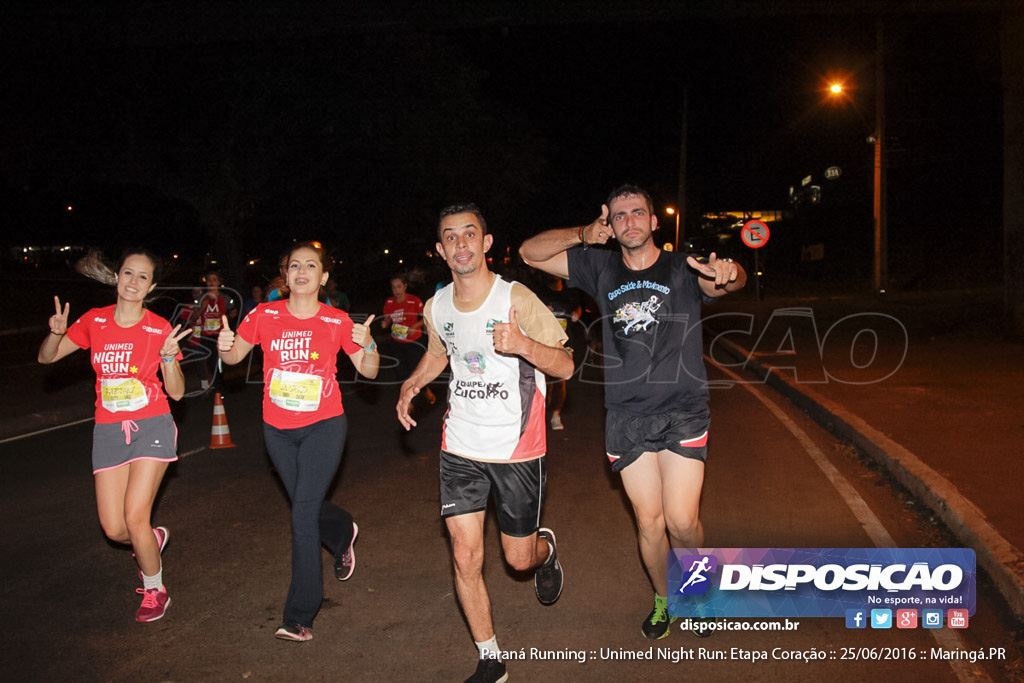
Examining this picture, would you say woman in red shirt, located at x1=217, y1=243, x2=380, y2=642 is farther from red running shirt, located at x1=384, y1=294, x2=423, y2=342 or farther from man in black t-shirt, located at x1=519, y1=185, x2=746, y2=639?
red running shirt, located at x1=384, y1=294, x2=423, y2=342

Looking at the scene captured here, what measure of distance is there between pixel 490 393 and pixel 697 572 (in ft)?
4.76

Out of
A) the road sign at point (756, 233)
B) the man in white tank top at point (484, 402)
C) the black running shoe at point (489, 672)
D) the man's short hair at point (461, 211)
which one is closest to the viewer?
the black running shoe at point (489, 672)

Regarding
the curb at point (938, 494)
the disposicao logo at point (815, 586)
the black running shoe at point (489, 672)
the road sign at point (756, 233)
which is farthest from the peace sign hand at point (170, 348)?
the road sign at point (756, 233)

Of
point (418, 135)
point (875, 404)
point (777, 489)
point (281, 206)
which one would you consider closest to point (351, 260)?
point (281, 206)

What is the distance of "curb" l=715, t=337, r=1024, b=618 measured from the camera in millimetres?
4668

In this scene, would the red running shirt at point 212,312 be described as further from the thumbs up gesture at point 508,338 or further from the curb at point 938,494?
the thumbs up gesture at point 508,338

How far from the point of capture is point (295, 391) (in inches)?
178

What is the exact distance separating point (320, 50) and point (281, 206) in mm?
6203

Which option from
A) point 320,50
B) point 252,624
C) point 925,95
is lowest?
point 252,624

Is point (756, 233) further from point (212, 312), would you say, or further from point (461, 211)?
point (461, 211)

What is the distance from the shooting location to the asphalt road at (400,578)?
4023 mm

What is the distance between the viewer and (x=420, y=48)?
24.0 m

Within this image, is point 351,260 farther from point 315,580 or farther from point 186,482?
point 315,580

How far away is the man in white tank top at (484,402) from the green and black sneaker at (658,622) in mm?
777
